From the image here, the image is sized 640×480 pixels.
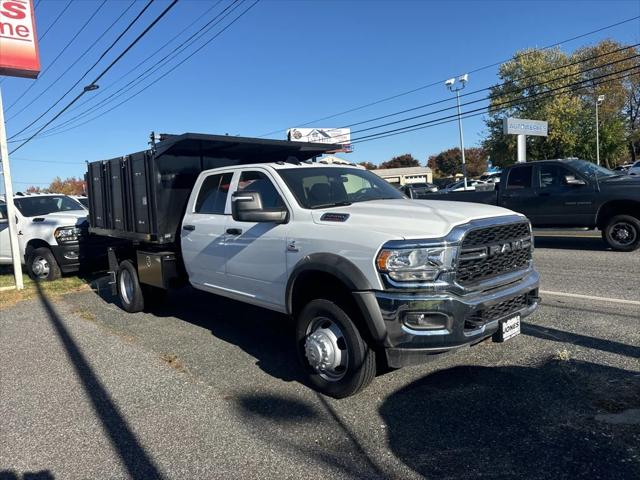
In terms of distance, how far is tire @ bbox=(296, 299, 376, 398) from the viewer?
384 cm

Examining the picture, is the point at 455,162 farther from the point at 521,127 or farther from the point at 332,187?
the point at 332,187

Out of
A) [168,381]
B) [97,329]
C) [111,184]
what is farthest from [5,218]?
[168,381]

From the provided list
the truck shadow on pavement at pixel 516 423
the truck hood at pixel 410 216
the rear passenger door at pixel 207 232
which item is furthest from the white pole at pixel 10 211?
the truck shadow on pavement at pixel 516 423

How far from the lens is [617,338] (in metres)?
4.89

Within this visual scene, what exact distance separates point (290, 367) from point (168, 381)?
44.4 inches

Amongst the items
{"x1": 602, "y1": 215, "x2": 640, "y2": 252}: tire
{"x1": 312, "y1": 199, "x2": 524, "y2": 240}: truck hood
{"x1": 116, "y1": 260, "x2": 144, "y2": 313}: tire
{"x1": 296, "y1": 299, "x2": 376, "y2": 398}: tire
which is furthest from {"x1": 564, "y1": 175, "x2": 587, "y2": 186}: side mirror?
{"x1": 116, "y1": 260, "x2": 144, "y2": 313}: tire

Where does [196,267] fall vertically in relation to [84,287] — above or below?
above

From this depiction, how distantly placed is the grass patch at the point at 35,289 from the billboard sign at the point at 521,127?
77.0 feet

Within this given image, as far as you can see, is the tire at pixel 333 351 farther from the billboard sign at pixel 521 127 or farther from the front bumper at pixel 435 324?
the billboard sign at pixel 521 127

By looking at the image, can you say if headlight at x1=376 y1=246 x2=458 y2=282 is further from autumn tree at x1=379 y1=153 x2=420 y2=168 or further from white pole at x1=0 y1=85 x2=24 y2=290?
autumn tree at x1=379 y1=153 x2=420 y2=168

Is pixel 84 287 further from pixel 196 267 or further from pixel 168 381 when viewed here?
pixel 168 381

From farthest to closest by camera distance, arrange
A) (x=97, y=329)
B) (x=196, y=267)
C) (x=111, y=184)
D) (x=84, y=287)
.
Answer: (x=84, y=287) < (x=111, y=184) < (x=97, y=329) < (x=196, y=267)

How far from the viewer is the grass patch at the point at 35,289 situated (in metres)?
9.04

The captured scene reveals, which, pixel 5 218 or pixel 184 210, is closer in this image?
pixel 184 210
